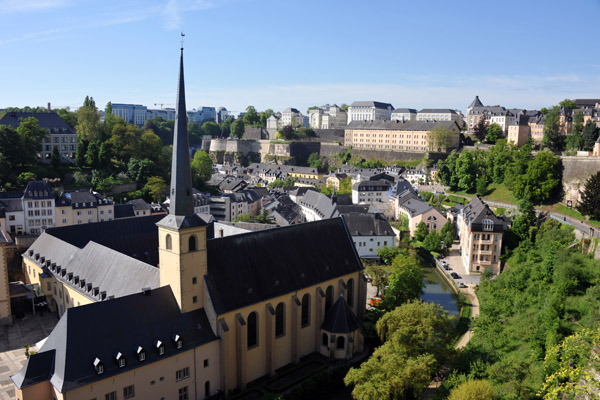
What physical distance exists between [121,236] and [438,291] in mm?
38630

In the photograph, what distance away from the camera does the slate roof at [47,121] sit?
93.4 metres

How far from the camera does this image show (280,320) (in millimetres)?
37188

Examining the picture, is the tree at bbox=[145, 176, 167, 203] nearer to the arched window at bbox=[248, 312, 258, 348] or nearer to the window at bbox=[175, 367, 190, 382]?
the arched window at bbox=[248, 312, 258, 348]

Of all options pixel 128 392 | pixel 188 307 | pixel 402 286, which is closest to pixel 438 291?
pixel 402 286

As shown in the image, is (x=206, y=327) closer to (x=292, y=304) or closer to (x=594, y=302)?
(x=292, y=304)

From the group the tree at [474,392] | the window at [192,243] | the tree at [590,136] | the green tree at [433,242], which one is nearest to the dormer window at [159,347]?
the window at [192,243]

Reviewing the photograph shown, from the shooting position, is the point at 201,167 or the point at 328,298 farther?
the point at 201,167

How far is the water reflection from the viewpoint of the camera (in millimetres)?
54528

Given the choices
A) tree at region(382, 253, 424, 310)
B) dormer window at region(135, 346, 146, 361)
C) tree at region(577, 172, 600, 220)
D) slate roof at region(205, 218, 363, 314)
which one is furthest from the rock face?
dormer window at region(135, 346, 146, 361)

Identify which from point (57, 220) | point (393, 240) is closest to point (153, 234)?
point (57, 220)

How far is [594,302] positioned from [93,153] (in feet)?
279

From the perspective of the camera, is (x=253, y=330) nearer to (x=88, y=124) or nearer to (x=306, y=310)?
(x=306, y=310)

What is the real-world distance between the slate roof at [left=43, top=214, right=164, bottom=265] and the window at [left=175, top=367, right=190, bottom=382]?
16.3 metres

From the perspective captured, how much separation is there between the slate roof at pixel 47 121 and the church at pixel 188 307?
5996 cm
